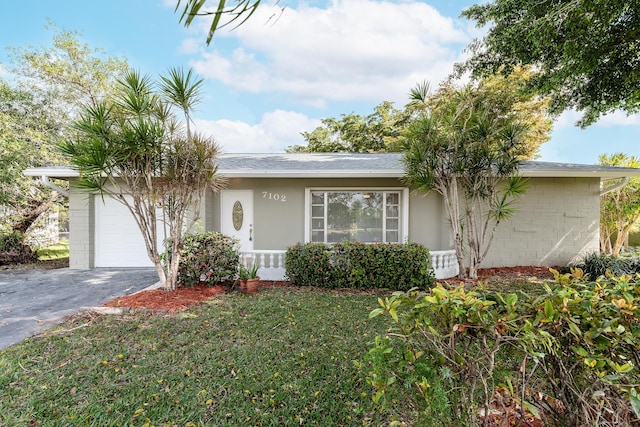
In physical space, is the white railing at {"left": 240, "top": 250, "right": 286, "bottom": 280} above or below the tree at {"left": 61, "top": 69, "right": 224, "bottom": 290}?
below

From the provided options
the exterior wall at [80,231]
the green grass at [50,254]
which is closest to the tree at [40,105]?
the green grass at [50,254]

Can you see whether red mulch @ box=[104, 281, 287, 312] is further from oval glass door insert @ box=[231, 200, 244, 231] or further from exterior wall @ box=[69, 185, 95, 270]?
exterior wall @ box=[69, 185, 95, 270]

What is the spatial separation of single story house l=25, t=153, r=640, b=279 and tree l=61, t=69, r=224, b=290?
104 inches

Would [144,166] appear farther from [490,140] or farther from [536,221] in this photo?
[536,221]

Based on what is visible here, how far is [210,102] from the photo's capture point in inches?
208

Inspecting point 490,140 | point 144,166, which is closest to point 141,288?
point 144,166

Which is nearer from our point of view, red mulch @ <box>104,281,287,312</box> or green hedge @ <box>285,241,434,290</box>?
red mulch @ <box>104,281,287,312</box>

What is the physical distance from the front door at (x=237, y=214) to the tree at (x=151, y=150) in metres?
2.65

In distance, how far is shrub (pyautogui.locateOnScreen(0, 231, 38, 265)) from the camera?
27.6 feet

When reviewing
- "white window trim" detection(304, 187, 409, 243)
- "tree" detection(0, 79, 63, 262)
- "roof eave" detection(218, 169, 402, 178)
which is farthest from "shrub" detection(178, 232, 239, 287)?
"tree" detection(0, 79, 63, 262)

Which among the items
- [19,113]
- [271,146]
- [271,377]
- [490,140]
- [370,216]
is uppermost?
[271,146]

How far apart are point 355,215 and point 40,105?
1392 cm

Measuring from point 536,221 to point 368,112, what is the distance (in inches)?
625

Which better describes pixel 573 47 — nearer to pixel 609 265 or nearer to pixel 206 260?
pixel 609 265
